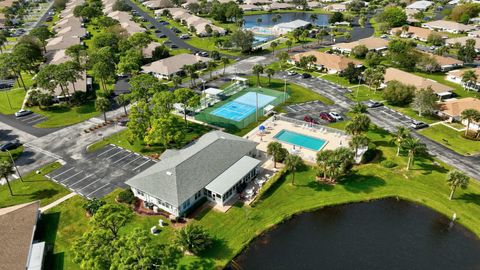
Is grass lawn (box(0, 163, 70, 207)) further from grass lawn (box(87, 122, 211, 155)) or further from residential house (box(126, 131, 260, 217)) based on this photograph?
residential house (box(126, 131, 260, 217))

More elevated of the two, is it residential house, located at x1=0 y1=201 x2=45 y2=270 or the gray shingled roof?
the gray shingled roof

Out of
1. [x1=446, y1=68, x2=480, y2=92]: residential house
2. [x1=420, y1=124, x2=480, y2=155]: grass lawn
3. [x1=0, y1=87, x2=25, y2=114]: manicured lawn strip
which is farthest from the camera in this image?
[x1=446, y1=68, x2=480, y2=92]: residential house

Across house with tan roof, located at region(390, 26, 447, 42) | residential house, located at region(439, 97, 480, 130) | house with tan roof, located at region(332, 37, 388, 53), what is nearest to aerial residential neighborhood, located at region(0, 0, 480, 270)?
residential house, located at region(439, 97, 480, 130)

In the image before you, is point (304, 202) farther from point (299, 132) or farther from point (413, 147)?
point (299, 132)

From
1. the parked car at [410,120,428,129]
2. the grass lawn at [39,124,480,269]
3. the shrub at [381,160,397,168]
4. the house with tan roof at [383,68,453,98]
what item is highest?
the house with tan roof at [383,68,453,98]

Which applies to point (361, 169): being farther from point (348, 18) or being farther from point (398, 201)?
point (348, 18)

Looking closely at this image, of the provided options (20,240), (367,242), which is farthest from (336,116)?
(20,240)

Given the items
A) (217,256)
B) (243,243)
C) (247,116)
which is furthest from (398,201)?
(247,116)
